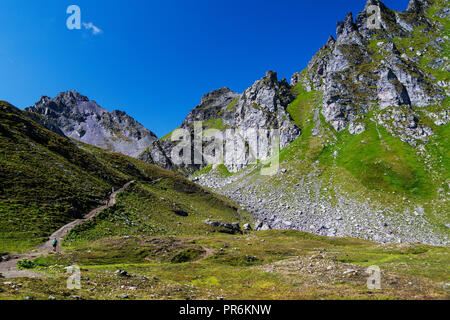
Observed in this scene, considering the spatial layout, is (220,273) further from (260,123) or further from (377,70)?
(377,70)

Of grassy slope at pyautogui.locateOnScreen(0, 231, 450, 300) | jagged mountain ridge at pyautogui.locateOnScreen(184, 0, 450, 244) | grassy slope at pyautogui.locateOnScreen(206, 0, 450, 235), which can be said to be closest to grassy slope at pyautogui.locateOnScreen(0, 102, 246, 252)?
grassy slope at pyautogui.locateOnScreen(0, 231, 450, 300)

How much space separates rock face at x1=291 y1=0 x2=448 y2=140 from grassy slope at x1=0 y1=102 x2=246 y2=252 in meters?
Answer: 96.1

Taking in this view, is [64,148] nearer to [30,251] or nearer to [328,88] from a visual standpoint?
[30,251]

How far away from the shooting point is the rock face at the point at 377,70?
123m

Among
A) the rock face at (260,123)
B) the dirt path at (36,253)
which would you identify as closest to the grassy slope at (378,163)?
the rock face at (260,123)

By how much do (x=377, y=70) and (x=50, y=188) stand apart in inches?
6677

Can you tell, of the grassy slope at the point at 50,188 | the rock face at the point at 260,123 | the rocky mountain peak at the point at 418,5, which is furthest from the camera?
the rocky mountain peak at the point at 418,5

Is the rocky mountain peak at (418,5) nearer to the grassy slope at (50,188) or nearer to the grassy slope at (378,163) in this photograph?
the grassy slope at (378,163)

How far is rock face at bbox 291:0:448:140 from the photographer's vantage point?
12294 cm

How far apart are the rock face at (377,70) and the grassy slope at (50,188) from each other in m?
96.1

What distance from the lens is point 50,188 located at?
168ft

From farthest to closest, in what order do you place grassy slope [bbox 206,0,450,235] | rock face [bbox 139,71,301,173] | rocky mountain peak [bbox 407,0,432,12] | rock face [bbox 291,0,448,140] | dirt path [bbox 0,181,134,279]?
rocky mountain peak [bbox 407,0,432,12]
rock face [bbox 139,71,301,173]
rock face [bbox 291,0,448,140]
grassy slope [bbox 206,0,450,235]
dirt path [bbox 0,181,134,279]

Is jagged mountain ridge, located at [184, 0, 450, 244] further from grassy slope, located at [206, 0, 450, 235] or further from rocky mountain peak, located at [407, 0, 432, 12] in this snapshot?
rocky mountain peak, located at [407, 0, 432, 12]
